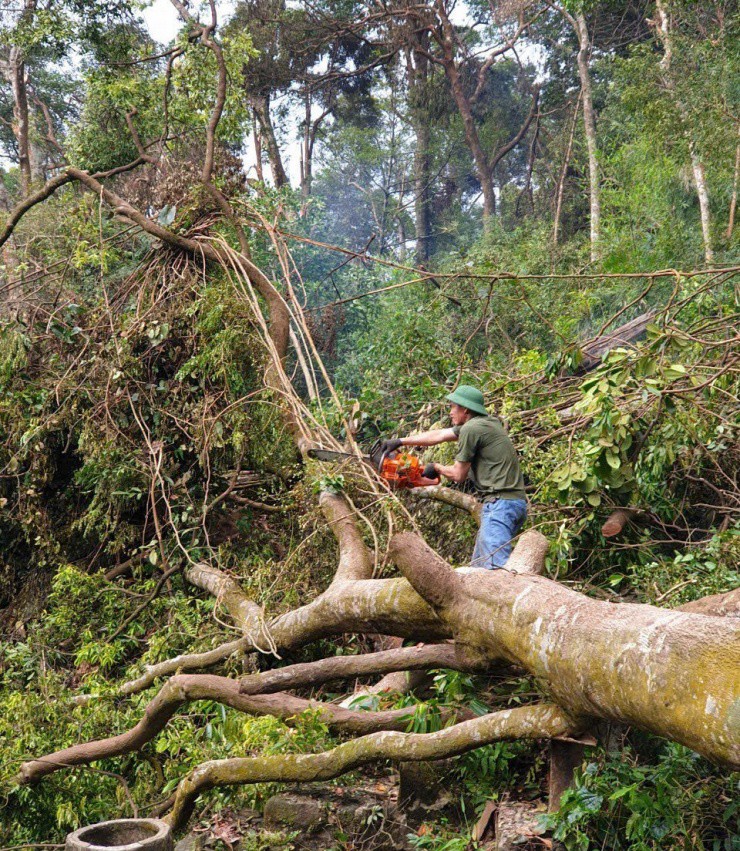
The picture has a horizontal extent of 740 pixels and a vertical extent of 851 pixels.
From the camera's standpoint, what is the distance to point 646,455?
5148 mm

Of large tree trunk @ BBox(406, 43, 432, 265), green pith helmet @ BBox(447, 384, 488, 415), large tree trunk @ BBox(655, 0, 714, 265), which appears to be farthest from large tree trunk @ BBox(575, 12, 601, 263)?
green pith helmet @ BBox(447, 384, 488, 415)

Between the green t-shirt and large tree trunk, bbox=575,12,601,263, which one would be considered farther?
large tree trunk, bbox=575,12,601,263

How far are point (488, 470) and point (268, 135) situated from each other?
16.9 m

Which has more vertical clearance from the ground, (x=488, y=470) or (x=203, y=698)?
(x=488, y=470)

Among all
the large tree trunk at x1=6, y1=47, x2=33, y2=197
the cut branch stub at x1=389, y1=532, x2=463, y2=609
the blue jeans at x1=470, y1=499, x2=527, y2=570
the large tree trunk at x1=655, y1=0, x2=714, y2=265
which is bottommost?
the blue jeans at x1=470, y1=499, x2=527, y2=570

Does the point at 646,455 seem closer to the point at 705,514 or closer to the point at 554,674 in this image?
the point at 705,514

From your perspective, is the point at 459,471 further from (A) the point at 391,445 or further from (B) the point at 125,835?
(B) the point at 125,835

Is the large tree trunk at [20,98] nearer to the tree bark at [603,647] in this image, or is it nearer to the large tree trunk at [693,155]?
the large tree trunk at [693,155]

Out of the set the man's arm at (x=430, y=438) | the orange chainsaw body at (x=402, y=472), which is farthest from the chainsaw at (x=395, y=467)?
the man's arm at (x=430, y=438)

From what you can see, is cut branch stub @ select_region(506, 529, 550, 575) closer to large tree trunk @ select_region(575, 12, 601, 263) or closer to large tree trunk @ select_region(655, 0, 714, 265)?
large tree trunk @ select_region(655, 0, 714, 265)

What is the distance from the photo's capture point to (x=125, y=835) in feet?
11.8

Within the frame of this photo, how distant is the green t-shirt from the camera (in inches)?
195

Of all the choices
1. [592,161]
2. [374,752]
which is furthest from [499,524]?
[592,161]

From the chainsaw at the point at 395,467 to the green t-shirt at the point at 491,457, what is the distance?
0.33m
